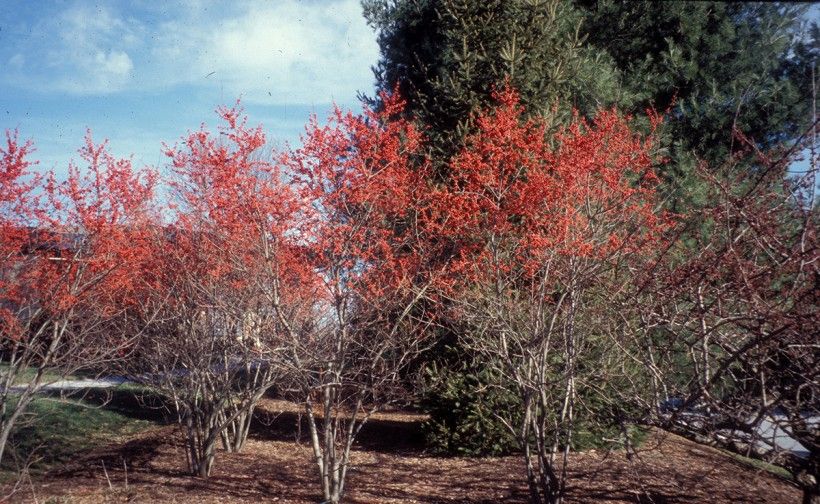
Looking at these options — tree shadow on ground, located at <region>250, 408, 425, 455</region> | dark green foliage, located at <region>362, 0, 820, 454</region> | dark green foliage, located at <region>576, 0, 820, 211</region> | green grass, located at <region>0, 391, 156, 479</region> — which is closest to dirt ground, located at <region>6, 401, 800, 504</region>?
tree shadow on ground, located at <region>250, 408, 425, 455</region>

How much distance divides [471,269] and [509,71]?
3.52m

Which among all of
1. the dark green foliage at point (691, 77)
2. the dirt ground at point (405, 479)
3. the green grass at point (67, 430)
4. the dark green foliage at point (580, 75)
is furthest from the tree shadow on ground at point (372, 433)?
the dark green foliage at point (691, 77)

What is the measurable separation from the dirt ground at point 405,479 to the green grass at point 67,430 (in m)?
0.82

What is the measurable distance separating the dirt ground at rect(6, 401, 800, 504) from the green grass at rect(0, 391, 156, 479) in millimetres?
820

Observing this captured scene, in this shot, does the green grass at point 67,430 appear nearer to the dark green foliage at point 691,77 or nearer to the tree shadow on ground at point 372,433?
the tree shadow on ground at point 372,433

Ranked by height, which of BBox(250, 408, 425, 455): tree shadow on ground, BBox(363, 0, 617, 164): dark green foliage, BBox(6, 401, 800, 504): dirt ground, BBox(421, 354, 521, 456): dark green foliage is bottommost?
BBox(6, 401, 800, 504): dirt ground

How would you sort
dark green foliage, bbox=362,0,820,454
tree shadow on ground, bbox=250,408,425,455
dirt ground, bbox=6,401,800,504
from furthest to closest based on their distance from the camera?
tree shadow on ground, bbox=250,408,425,455
dark green foliage, bbox=362,0,820,454
dirt ground, bbox=6,401,800,504

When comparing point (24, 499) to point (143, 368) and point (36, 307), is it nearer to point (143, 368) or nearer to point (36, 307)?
point (143, 368)

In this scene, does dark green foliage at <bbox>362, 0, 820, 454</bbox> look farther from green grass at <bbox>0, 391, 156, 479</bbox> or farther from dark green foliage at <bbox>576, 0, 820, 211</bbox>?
green grass at <bbox>0, 391, 156, 479</bbox>

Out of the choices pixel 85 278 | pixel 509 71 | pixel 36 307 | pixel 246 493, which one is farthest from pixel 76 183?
pixel 509 71

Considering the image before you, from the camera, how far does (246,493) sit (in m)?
7.25

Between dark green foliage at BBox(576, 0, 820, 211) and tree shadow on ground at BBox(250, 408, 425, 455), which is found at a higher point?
dark green foliage at BBox(576, 0, 820, 211)

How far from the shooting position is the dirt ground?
6625 millimetres

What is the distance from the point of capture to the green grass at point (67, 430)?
973cm
